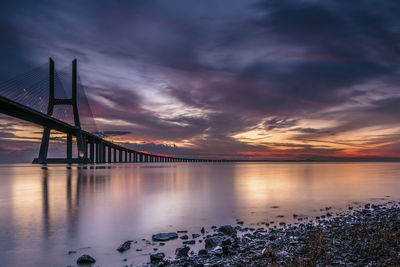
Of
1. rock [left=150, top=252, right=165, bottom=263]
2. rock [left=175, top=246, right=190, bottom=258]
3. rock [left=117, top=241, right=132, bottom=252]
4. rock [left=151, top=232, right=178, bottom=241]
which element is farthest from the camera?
rock [left=151, top=232, right=178, bottom=241]

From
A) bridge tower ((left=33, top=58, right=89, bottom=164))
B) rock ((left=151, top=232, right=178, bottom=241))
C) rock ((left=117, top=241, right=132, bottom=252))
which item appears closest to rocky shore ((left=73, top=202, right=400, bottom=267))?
rock ((left=151, top=232, right=178, bottom=241))

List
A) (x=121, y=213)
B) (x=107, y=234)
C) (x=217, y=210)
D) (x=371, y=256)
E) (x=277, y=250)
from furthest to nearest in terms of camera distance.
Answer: (x=217, y=210)
(x=121, y=213)
(x=107, y=234)
(x=277, y=250)
(x=371, y=256)

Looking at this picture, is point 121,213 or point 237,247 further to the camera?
point 121,213

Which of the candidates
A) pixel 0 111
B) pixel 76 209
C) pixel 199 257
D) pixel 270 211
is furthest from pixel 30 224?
pixel 0 111

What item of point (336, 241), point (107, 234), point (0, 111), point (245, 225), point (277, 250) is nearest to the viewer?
point (277, 250)

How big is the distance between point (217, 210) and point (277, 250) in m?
8.56

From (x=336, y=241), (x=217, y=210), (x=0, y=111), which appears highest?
(x=0, y=111)

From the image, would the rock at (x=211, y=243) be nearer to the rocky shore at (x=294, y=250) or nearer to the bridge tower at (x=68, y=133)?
the rocky shore at (x=294, y=250)

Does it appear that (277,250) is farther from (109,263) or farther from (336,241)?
(109,263)

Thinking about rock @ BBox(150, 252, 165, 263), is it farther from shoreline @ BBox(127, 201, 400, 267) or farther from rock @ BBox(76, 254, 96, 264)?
rock @ BBox(76, 254, 96, 264)

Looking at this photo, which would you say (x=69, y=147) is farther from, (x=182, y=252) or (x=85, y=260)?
(x=182, y=252)

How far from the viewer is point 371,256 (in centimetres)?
558

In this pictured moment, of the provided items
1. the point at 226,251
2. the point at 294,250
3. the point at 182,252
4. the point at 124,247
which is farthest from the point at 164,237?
the point at 294,250

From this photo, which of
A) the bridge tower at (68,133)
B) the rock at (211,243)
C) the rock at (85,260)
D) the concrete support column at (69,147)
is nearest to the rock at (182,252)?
the rock at (211,243)
